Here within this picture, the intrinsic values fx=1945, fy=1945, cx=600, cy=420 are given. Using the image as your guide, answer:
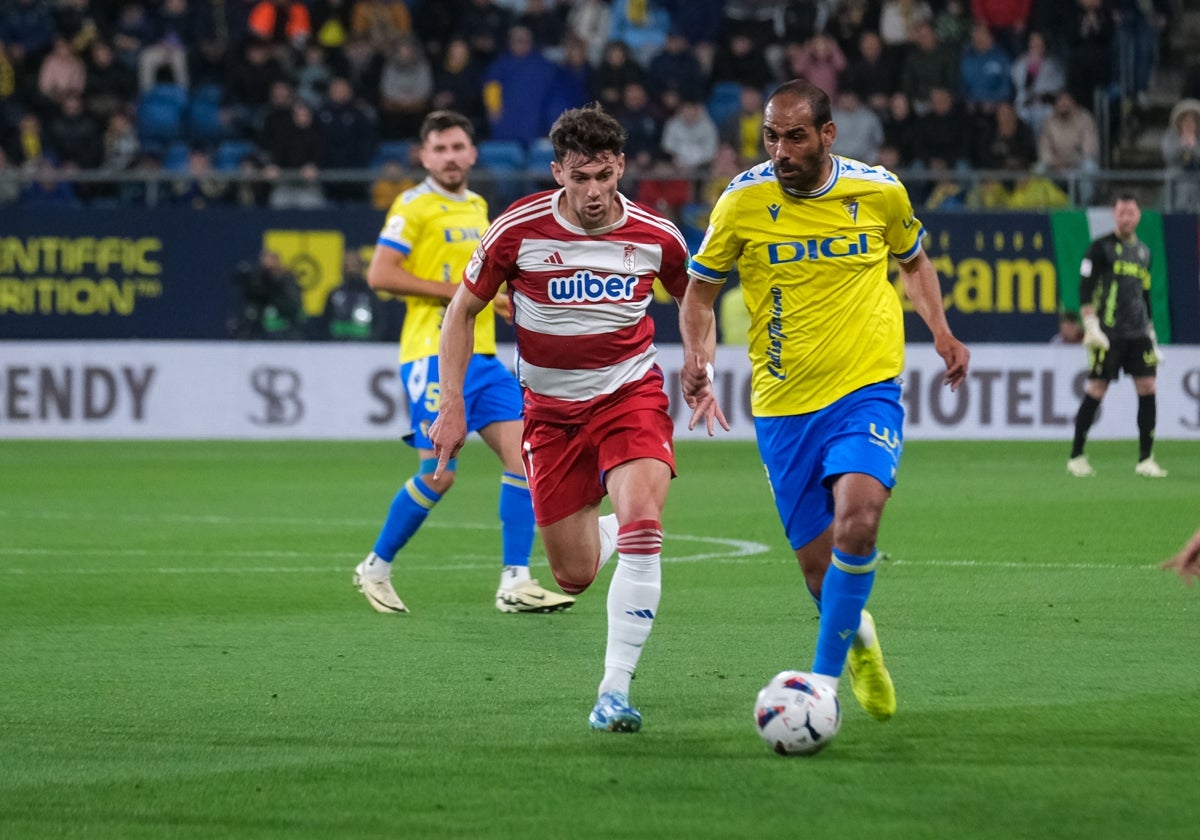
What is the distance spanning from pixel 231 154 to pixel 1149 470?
464 inches

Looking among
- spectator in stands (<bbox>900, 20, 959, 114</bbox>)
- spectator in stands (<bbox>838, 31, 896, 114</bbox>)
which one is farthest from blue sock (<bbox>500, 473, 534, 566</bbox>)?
spectator in stands (<bbox>900, 20, 959, 114</bbox>)

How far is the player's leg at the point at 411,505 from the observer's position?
9.36m

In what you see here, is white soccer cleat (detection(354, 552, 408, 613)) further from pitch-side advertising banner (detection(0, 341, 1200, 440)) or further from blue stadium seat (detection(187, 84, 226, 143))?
blue stadium seat (detection(187, 84, 226, 143))

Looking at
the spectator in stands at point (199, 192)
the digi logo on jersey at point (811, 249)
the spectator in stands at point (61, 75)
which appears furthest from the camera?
the spectator in stands at point (61, 75)

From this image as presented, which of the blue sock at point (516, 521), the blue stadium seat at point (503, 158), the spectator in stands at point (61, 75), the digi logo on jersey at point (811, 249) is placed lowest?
the blue sock at point (516, 521)

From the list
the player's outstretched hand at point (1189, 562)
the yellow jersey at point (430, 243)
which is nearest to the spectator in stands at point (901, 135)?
the yellow jersey at point (430, 243)

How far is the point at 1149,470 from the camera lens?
1653cm

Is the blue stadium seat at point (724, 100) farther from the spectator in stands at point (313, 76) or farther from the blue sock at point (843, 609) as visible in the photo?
the blue sock at point (843, 609)

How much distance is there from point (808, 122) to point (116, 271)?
16.9 m

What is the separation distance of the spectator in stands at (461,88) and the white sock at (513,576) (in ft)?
46.4

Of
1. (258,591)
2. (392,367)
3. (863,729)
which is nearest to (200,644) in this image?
(258,591)

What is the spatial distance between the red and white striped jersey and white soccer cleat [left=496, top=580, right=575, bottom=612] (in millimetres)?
2382

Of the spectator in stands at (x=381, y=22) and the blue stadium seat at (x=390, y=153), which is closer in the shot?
the blue stadium seat at (x=390, y=153)

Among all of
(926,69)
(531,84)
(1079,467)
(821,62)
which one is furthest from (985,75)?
(1079,467)
